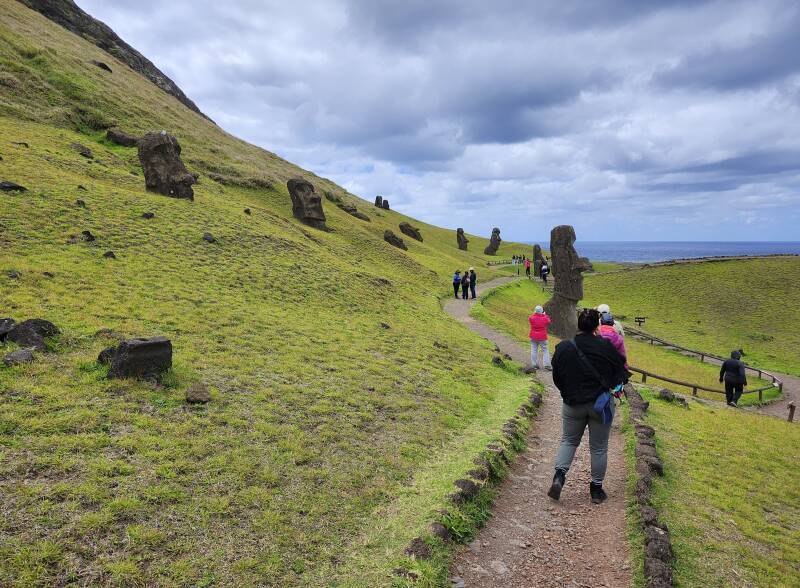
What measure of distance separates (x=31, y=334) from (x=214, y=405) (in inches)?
221

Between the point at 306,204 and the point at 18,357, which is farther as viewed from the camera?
the point at 306,204

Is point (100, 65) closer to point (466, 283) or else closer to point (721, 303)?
point (466, 283)

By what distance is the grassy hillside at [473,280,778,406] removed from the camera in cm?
2924

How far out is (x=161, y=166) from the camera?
34188 millimetres

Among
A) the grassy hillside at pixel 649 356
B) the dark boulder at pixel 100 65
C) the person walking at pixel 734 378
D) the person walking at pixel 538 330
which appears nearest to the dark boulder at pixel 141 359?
the person walking at pixel 538 330

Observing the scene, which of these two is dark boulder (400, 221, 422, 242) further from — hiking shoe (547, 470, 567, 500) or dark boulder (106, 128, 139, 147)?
hiking shoe (547, 470, 567, 500)

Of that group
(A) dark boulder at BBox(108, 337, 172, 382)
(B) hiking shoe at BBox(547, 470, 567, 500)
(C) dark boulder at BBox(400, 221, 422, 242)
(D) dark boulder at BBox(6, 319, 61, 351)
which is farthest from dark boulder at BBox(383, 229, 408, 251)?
(B) hiking shoe at BBox(547, 470, 567, 500)

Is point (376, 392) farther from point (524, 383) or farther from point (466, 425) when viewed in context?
point (524, 383)

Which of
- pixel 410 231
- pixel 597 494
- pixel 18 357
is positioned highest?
pixel 410 231

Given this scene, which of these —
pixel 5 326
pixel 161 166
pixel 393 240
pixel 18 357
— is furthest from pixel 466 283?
pixel 18 357

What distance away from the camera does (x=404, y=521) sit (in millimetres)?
8438

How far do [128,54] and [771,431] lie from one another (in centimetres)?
11487

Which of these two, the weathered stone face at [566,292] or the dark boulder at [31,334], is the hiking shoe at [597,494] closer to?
the dark boulder at [31,334]

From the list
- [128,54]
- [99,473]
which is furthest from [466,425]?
[128,54]
